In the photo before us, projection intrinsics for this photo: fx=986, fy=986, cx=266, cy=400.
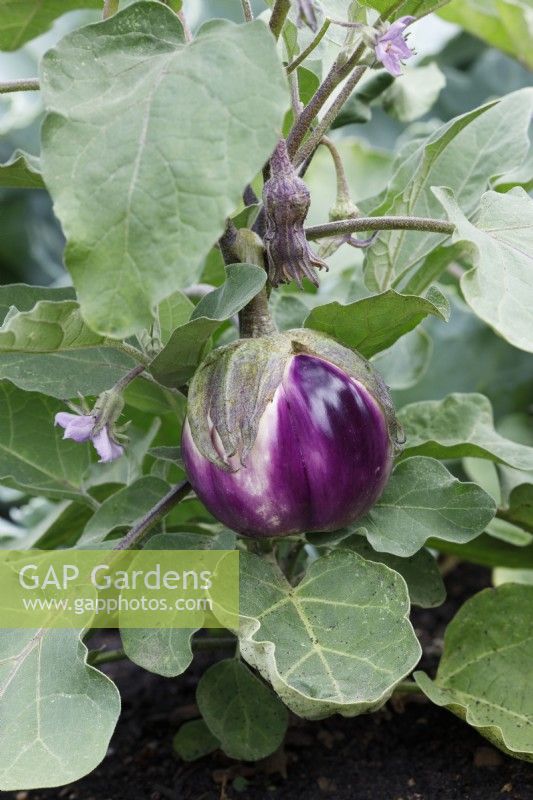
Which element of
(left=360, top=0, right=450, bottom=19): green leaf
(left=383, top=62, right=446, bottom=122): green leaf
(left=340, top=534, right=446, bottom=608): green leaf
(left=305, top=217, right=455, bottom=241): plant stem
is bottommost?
(left=340, top=534, right=446, bottom=608): green leaf

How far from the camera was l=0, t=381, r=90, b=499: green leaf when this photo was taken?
0.71 m

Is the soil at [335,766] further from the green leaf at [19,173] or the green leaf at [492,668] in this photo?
the green leaf at [19,173]

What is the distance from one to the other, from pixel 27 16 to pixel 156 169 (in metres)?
0.36

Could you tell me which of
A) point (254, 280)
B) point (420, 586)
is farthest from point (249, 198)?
point (420, 586)

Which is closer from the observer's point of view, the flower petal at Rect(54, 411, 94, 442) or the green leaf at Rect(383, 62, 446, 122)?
the flower petal at Rect(54, 411, 94, 442)

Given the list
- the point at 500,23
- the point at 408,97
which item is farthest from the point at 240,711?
the point at 500,23

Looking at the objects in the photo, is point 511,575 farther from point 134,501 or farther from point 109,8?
point 109,8

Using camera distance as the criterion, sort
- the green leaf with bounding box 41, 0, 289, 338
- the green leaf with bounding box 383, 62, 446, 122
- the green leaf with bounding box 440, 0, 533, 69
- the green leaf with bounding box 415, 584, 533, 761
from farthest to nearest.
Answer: the green leaf with bounding box 440, 0, 533, 69 < the green leaf with bounding box 383, 62, 446, 122 < the green leaf with bounding box 415, 584, 533, 761 < the green leaf with bounding box 41, 0, 289, 338

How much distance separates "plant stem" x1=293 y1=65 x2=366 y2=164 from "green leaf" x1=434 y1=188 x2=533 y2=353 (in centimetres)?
9

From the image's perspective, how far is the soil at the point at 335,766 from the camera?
658 millimetres

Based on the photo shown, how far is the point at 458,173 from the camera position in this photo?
2.41 feet

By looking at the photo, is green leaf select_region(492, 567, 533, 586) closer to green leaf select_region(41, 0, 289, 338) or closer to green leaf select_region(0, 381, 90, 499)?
green leaf select_region(0, 381, 90, 499)

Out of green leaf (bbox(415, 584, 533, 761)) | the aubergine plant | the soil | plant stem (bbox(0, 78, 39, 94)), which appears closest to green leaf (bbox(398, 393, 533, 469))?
the aubergine plant

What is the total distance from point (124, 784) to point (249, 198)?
0.43 meters
